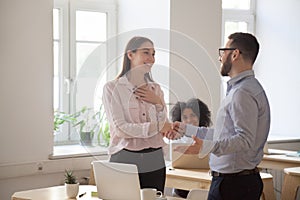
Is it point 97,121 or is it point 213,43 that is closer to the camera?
point 97,121

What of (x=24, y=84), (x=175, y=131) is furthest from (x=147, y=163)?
(x=24, y=84)

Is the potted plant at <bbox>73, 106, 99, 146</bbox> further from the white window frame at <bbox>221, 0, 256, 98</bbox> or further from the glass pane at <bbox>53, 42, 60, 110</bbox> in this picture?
the white window frame at <bbox>221, 0, 256, 98</bbox>

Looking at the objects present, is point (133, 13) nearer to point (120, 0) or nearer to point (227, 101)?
point (120, 0)

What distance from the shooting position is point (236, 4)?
18.6 ft

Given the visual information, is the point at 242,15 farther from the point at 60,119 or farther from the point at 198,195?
the point at 198,195

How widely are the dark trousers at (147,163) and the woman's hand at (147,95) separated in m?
0.25

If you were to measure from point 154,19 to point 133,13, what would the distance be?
20 centimetres

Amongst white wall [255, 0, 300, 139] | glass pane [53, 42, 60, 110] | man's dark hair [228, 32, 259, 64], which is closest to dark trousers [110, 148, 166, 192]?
man's dark hair [228, 32, 259, 64]

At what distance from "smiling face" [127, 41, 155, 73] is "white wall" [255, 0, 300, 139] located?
3168mm

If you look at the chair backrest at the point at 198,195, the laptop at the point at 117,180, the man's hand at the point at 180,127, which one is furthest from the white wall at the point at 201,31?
the laptop at the point at 117,180

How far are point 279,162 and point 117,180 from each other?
2.35 meters

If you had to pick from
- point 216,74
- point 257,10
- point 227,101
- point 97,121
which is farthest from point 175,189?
point 257,10

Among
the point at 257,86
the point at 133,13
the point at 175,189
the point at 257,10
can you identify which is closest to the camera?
the point at 257,86

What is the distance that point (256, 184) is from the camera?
103 inches
